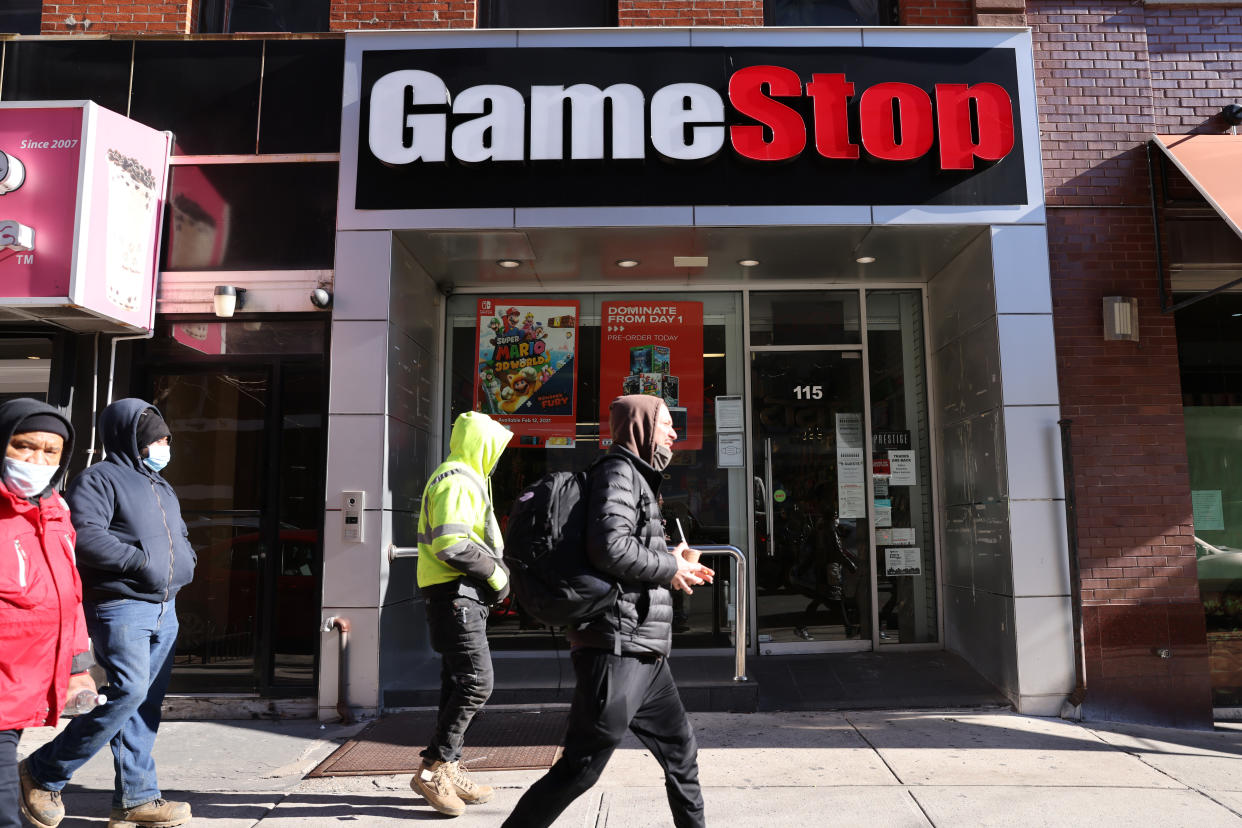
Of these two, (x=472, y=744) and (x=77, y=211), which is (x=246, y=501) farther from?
(x=472, y=744)

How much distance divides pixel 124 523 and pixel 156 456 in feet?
1.27

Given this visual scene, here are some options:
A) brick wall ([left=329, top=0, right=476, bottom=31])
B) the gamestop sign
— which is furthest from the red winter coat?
brick wall ([left=329, top=0, right=476, bottom=31])

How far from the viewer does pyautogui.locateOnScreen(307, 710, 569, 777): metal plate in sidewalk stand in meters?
5.00

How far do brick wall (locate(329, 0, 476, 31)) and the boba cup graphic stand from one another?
2006 millimetres

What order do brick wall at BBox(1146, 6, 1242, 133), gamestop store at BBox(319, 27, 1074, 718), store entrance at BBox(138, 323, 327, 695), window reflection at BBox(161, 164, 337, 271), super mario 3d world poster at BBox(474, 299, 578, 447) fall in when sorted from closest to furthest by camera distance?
gamestop store at BBox(319, 27, 1074, 718), store entrance at BBox(138, 323, 327, 695), window reflection at BBox(161, 164, 337, 271), brick wall at BBox(1146, 6, 1242, 133), super mario 3d world poster at BBox(474, 299, 578, 447)

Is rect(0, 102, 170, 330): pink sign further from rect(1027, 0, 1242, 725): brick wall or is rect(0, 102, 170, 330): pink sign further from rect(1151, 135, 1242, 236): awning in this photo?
rect(1151, 135, 1242, 236): awning

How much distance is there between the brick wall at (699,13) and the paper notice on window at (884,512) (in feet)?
13.8

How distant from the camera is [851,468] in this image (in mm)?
7707

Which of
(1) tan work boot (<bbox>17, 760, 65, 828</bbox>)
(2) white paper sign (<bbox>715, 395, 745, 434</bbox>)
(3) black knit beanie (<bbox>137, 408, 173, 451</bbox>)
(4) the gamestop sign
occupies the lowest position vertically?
(1) tan work boot (<bbox>17, 760, 65, 828</bbox>)

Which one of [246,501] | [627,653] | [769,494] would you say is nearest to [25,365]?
[246,501]

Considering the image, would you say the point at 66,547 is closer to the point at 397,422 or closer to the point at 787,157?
the point at 397,422

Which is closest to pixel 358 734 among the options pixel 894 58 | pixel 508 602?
pixel 508 602

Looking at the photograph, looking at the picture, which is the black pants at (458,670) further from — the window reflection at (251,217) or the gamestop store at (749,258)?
the window reflection at (251,217)

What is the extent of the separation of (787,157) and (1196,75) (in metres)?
3.42
